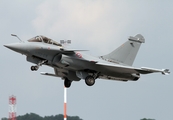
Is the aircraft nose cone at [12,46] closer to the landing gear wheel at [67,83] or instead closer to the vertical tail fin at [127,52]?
the landing gear wheel at [67,83]

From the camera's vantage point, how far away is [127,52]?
3409cm

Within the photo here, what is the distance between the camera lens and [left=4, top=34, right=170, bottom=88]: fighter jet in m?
30.4

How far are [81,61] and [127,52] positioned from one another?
149 inches

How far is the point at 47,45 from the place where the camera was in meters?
30.6

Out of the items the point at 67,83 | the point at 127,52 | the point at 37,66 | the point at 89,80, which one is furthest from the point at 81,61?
the point at 127,52

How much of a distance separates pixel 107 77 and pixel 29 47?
17.3 ft

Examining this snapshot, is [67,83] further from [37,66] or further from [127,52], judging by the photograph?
[37,66]

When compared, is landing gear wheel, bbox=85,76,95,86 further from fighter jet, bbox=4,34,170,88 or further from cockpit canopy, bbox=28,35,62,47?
cockpit canopy, bbox=28,35,62,47

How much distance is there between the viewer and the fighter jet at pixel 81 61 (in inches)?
1196

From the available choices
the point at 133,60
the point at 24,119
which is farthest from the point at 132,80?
the point at 24,119

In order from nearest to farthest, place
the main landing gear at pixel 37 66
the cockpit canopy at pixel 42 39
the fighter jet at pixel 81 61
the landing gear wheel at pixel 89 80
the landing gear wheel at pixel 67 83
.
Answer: the main landing gear at pixel 37 66
the fighter jet at pixel 81 61
the cockpit canopy at pixel 42 39
the landing gear wheel at pixel 89 80
the landing gear wheel at pixel 67 83

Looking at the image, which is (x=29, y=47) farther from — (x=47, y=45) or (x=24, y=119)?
(x=24, y=119)

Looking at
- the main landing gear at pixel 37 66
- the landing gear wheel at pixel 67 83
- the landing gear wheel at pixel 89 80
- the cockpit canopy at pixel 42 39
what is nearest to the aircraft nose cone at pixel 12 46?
the cockpit canopy at pixel 42 39

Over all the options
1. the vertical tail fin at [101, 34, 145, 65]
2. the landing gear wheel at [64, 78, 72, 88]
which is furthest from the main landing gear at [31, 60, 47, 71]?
the vertical tail fin at [101, 34, 145, 65]
